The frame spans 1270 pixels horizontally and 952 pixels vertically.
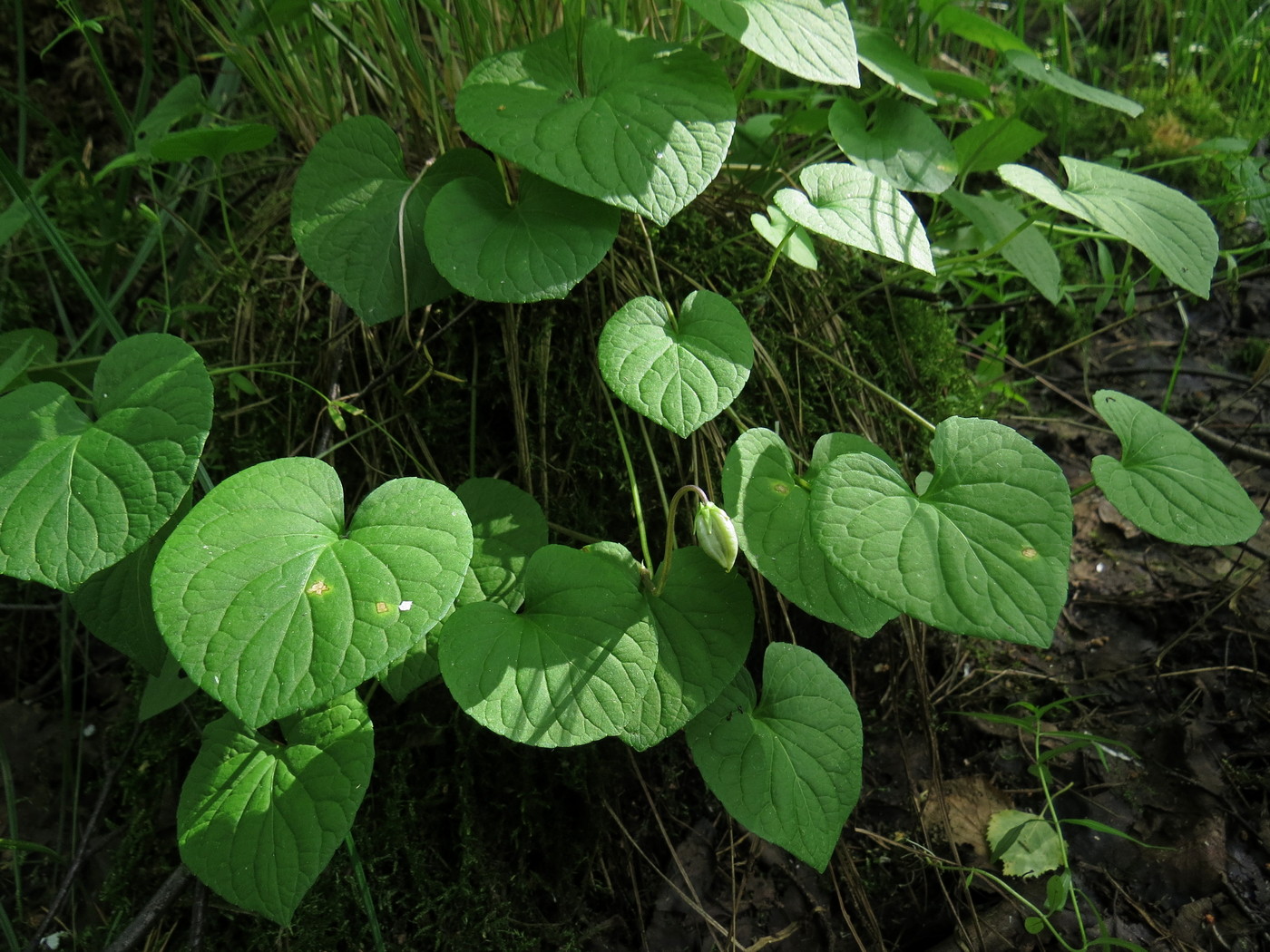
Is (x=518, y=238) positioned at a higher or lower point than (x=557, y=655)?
higher

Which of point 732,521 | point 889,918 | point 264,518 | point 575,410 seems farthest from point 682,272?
point 889,918

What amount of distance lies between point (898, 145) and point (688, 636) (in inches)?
38.7

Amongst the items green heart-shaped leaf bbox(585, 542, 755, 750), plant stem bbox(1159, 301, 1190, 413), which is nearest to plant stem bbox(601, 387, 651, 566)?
green heart-shaped leaf bbox(585, 542, 755, 750)

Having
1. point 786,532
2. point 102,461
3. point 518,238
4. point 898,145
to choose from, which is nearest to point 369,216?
point 518,238

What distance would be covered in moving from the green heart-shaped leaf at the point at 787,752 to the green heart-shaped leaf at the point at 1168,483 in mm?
483

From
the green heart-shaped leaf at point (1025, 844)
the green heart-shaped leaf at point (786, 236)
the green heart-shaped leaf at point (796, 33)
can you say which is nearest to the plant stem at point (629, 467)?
the green heart-shaped leaf at point (786, 236)

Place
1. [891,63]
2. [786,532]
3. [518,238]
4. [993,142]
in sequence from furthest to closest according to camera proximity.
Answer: [993,142] < [891,63] < [518,238] < [786,532]

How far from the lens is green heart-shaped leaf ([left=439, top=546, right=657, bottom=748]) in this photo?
0.92m

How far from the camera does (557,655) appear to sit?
3.19 feet

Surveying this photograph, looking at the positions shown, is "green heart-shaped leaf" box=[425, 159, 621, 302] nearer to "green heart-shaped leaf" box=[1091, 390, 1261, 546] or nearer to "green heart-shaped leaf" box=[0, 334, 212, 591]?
"green heart-shaped leaf" box=[0, 334, 212, 591]

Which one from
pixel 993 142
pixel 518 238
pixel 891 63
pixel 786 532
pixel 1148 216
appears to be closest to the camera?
pixel 786 532

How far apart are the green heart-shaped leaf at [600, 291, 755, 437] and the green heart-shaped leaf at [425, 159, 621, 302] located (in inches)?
4.1

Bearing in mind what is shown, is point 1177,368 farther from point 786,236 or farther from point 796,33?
point 796,33

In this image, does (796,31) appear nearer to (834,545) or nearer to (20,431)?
(834,545)
